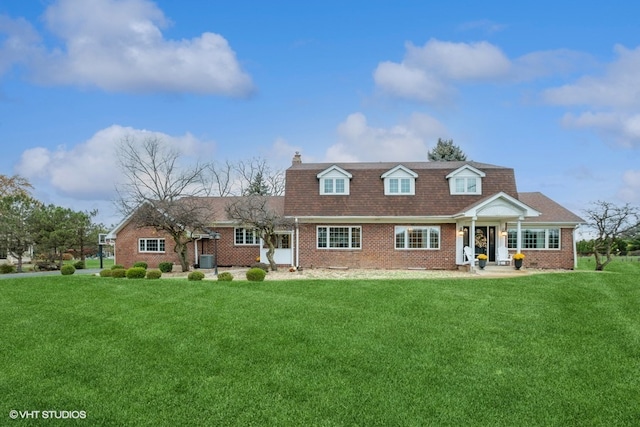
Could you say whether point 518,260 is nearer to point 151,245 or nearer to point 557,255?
point 557,255

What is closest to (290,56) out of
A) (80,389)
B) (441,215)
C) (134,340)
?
(441,215)

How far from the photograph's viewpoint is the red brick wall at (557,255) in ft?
72.7

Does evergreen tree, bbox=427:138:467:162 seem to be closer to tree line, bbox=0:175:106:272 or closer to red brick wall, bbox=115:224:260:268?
red brick wall, bbox=115:224:260:268

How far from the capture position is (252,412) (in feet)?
18.0

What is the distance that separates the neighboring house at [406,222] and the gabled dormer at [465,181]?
52 millimetres

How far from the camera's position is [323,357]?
733 centimetres

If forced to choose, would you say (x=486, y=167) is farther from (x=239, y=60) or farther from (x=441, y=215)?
(x=239, y=60)

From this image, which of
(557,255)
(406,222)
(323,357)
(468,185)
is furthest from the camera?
(468,185)

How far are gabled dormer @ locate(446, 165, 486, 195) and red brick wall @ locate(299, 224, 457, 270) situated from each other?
2.07 metres

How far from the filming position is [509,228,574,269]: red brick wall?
872 inches

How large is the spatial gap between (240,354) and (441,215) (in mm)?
15919

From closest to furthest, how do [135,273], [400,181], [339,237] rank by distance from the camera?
[135,273]
[339,237]
[400,181]

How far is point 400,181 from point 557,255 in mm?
8909

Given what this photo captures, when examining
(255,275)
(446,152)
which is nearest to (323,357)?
(255,275)
